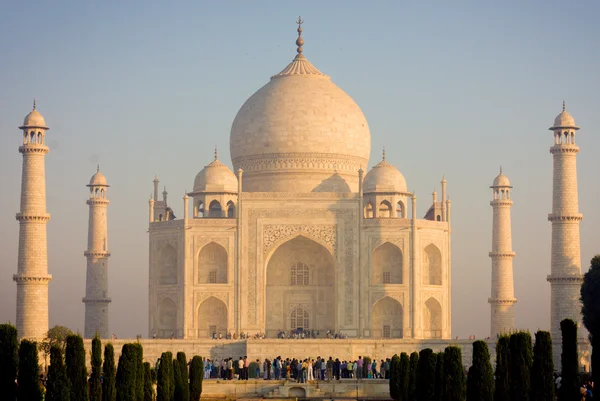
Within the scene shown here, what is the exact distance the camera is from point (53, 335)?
114 feet

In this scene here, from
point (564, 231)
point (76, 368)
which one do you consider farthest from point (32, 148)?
point (76, 368)

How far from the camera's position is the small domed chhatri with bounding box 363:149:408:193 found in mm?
38625

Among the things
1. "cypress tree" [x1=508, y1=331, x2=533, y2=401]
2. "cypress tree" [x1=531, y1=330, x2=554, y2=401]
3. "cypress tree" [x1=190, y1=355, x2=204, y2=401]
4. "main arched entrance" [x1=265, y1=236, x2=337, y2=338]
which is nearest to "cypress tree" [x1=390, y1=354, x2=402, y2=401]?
"cypress tree" [x1=190, y1=355, x2=204, y2=401]

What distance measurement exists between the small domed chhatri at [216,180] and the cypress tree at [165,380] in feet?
49.1

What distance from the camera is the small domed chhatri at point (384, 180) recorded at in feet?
127

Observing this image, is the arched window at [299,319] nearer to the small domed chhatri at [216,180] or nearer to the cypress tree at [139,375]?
the small domed chhatri at [216,180]

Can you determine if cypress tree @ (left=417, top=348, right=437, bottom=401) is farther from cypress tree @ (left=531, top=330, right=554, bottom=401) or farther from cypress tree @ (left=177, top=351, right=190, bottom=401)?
cypress tree @ (left=177, top=351, right=190, bottom=401)

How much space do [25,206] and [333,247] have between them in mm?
8294

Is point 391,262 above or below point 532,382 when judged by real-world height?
above

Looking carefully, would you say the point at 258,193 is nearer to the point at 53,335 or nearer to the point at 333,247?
the point at 333,247

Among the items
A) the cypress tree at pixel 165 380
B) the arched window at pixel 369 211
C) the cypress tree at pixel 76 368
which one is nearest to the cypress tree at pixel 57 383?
the cypress tree at pixel 76 368

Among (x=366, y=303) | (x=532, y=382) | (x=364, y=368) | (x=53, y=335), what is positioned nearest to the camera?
(x=532, y=382)

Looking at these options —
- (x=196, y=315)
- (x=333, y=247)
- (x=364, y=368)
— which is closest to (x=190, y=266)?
(x=196, y=315)

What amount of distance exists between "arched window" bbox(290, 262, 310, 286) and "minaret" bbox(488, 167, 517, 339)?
5.86 metres
